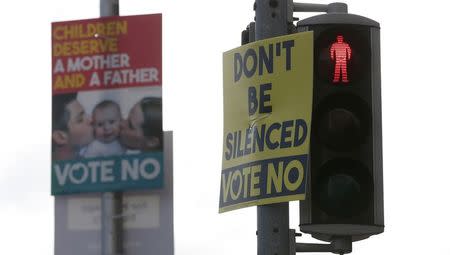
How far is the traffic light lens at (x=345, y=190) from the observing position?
9.24 m

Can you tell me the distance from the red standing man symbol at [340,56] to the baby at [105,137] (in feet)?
4.83

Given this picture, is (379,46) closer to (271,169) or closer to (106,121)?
(271,169)

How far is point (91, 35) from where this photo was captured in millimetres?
9758

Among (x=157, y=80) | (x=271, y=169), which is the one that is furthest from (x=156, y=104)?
(x=271, y=169)

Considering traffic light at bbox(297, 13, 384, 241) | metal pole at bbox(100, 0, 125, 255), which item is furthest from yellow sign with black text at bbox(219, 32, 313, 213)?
metal pole at bbox(100, 0, 125, 255)

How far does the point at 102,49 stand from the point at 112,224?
125 centimetres

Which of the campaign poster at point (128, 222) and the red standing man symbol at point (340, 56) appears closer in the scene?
the campaign poster at point (128, 222)

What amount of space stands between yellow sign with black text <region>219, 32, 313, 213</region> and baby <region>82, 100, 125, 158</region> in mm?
778

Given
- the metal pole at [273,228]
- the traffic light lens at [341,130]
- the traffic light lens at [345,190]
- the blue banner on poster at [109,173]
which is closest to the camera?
the traffic light lens at [345,190]

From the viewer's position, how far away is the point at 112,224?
9.31m

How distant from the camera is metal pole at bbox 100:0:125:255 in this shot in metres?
9.29

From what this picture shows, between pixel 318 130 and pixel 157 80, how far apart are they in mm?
1113

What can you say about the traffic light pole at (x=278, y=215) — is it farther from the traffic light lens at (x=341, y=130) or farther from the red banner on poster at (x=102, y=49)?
the red banner on poster at (x=102, y=49)

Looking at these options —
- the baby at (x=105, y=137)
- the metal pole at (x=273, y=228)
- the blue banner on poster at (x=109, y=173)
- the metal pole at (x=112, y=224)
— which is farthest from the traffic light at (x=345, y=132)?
the baby at (x=105, y=137)
